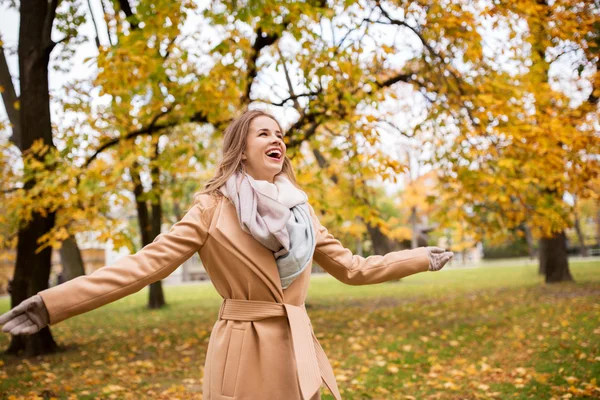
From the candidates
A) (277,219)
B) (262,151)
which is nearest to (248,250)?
(277,219)

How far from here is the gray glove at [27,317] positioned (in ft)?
6.14

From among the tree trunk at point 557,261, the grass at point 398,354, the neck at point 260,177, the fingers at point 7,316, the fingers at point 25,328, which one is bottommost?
the grass at point 398,354

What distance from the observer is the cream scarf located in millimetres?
2229

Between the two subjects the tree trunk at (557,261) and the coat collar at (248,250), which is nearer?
the coat collar at (248,250)

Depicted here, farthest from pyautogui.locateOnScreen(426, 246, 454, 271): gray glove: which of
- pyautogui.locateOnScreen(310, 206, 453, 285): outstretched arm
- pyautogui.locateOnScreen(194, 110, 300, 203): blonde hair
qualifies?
pyautogui.locateOnScreen(194, 110, 300, 203): blonde hair

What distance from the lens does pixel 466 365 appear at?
20.8 ft

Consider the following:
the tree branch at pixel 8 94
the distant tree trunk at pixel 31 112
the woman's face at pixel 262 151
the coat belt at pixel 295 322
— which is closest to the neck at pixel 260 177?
the woman's face at pixel 262 151

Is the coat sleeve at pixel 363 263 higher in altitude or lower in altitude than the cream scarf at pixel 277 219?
lower

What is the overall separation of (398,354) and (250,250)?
17.5 feet

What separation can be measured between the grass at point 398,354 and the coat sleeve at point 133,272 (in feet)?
11.8

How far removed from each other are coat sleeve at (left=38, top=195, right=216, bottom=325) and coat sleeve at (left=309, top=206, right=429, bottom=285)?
2.11ft

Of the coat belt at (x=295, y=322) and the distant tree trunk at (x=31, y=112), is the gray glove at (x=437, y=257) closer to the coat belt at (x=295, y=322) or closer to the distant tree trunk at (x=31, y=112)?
the coat belt at (x=295, y=322)

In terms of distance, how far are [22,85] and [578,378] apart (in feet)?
26.4

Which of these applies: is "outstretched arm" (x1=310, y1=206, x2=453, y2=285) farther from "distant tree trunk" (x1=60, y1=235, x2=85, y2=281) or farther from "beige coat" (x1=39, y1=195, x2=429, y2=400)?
→ "distant tree trunk" (x1=60, y1=235, x2=85, y2=281)
